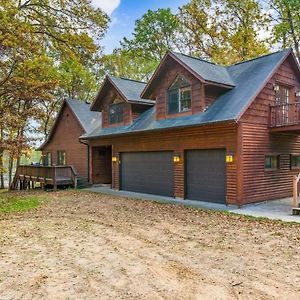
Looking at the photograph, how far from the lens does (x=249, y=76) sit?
13.0 m

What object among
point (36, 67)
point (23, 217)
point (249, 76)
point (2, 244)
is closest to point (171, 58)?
point (249, 76)

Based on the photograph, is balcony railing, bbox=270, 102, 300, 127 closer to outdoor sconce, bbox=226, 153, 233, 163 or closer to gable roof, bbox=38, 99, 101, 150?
outdoor sconce, bbox=226, 153, 233, 163

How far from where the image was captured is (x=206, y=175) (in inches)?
497

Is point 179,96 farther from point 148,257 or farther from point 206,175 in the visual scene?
point 148,257

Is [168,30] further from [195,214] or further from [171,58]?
[195,214]

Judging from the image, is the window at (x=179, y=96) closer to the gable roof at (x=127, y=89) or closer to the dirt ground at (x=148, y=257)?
the gable roof at (x=127, y=89)

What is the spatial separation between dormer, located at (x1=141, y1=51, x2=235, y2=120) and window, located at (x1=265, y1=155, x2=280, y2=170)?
10.5 feet

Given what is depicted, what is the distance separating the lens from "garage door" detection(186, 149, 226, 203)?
39.5 feet

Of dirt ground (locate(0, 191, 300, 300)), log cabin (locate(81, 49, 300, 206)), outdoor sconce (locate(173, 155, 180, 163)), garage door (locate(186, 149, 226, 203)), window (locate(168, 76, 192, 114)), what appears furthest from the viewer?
window (locate(168, 76, 192, 114))

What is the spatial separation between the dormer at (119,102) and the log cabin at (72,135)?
8.11 ft

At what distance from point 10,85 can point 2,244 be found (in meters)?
8.90

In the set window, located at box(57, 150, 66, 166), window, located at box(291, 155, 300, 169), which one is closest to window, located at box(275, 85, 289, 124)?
window, located at box(291, 155, 300, 169)

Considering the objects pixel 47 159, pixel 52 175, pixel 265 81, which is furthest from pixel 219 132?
pixel 47 159

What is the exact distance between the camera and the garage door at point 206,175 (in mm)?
12039
